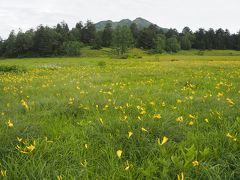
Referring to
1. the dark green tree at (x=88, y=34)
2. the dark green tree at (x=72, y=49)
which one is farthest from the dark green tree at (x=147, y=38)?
the dark green tree at (x=72, y=49)

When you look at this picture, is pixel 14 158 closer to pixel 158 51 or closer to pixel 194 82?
pixel 194 82

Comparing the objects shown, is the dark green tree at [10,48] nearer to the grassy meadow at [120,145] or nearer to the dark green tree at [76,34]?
the dark green tree at [76,34]

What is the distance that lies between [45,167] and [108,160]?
73 centimetres

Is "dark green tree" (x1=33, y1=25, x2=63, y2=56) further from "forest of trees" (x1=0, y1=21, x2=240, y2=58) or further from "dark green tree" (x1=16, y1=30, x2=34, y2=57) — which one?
"dark green tree" (x1=16, y1=30, x2=34, y2=57)

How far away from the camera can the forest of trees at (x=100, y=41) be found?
101625 mm

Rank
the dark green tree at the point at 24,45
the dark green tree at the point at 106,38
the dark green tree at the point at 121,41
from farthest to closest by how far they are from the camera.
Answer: the dark green tree at the point at 106,38 < the dark green tree at the point at 24,45 < the dark green tree at the point at 121,41

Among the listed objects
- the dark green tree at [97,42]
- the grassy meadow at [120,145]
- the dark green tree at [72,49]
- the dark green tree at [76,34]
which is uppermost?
the dark green tree at [76,34]

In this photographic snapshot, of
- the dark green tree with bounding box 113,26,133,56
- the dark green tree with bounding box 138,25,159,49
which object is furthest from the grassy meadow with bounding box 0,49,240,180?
the dark green tree with bounding box 138,25,159,49

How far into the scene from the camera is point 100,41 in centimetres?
12062

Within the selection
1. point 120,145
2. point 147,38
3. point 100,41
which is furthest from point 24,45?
point 120,145

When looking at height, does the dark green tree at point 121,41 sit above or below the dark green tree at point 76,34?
below

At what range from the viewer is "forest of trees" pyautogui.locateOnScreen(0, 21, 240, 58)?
333 feet

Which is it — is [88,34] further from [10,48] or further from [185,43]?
[185,43]

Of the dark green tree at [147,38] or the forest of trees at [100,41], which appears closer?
the forest of trees at [100,41]
